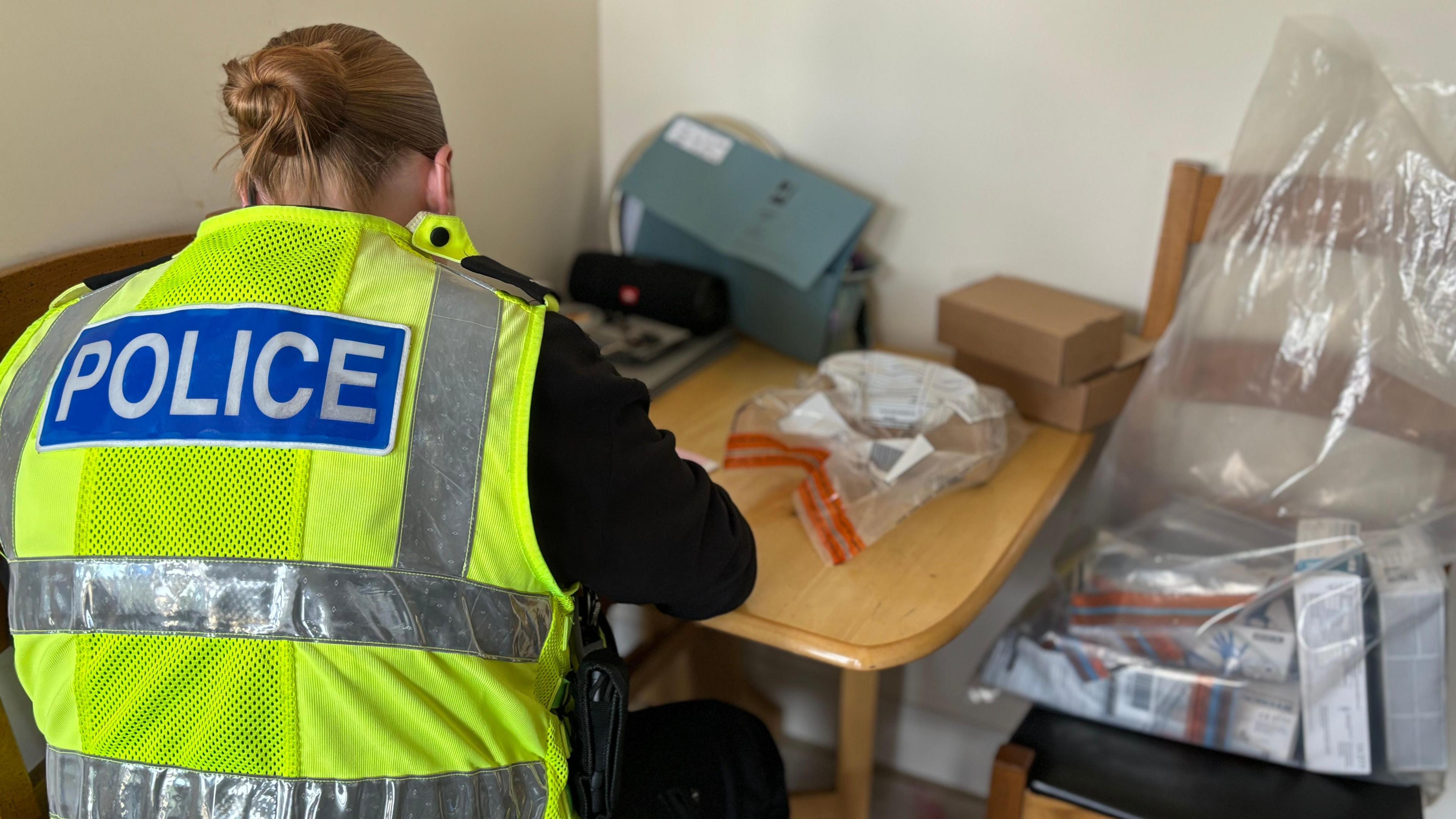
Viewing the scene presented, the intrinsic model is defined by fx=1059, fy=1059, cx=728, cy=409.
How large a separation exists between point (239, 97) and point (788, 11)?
1.13 m

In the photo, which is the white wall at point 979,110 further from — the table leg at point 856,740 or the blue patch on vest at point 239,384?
the blue patch on vest at point 239,384

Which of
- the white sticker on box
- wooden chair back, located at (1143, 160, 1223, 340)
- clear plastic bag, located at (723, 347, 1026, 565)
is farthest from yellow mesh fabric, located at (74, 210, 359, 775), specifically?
wooden chair back, located at (1143, 160, 1223, 340)

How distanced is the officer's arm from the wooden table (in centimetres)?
18

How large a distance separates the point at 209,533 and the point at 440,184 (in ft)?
1.20

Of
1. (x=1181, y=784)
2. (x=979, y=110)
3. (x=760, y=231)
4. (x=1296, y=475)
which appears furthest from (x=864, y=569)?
(x=979, y=110)

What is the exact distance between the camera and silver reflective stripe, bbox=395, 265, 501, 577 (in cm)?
78

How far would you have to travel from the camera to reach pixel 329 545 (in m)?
0.76

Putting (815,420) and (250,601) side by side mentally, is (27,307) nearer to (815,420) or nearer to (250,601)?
(250,601)

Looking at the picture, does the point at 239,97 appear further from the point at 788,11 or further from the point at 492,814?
the point at 788,11

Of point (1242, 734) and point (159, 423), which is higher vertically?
point (159, 423)

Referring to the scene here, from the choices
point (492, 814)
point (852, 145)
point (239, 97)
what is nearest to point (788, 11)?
point (852, 145)

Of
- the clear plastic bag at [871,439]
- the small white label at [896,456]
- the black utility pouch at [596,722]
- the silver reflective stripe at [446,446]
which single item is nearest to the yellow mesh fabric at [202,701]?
the silver reflective stripe at [446,446]

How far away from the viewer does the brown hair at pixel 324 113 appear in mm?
833

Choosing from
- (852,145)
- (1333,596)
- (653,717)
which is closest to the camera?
(1333,596)
